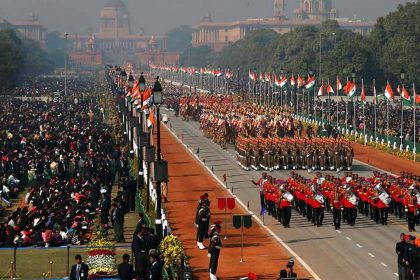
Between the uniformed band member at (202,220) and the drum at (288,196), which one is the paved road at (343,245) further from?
the uniformed band member at (202,220)

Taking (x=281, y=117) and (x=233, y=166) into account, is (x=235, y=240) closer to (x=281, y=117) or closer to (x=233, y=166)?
(x=233, y=166)

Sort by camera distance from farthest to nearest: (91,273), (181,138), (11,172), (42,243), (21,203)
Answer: (181,138), (11,172), (21,203), (42,243), (91,273)

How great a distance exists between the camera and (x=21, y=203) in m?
51.3

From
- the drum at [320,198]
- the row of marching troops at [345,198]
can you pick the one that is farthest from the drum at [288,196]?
the drum at [320,198]

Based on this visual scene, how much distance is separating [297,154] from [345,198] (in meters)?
20.5

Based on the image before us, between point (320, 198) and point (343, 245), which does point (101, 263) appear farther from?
point (320, 198)

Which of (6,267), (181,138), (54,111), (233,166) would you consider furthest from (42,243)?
(54,111)

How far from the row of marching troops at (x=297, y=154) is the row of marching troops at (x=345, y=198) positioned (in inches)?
606

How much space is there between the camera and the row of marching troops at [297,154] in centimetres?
6106

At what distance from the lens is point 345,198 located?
137 feet

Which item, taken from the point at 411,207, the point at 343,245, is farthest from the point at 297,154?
the point at 343,245

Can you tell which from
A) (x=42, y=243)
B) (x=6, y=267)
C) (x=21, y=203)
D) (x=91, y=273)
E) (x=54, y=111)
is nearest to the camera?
(x=91, y=273)

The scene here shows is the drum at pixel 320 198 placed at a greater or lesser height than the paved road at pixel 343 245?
greater

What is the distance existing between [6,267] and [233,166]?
35.6 metres
